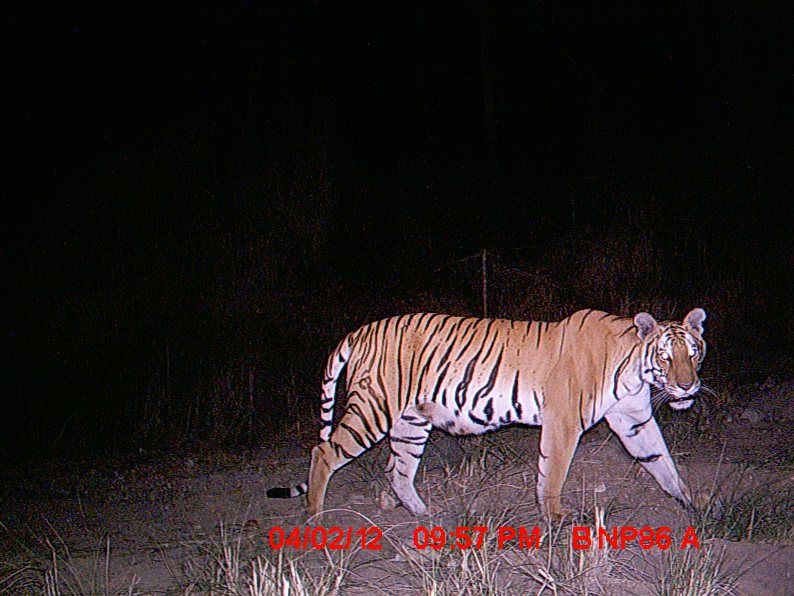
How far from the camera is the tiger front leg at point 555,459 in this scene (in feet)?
16.7

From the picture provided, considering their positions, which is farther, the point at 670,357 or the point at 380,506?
the point at 380,506

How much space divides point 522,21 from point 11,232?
39.2ft

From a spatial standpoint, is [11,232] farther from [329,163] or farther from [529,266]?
[529,266]

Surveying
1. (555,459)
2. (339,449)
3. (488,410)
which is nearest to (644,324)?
(555,459)

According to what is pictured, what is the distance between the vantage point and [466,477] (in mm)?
6078

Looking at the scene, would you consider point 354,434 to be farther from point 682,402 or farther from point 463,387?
point 682,402

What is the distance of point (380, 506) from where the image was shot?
5.90 metres

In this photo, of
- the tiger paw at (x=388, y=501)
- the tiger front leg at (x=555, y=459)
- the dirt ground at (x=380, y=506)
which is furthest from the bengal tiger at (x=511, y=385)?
the dirt ground at (x=380, y=506)

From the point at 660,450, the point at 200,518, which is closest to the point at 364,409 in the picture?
the point at 200,518

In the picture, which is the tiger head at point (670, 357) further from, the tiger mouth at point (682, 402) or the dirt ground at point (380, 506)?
the dirt ground at point (380, 506)
